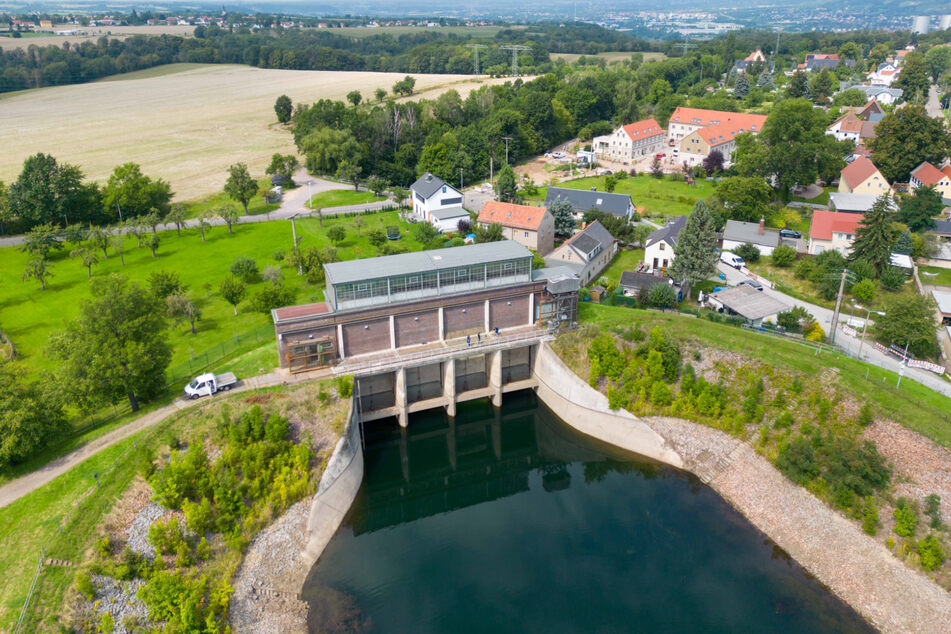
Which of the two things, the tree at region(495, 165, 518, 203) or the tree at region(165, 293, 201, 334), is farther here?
the tree at region(495, 165, 518, 203)

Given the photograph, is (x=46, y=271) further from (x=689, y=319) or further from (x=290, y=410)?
(x=689, y=319)

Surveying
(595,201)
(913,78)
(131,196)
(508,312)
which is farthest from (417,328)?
(913,78)

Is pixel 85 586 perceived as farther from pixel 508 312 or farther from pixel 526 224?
pixel 526 224

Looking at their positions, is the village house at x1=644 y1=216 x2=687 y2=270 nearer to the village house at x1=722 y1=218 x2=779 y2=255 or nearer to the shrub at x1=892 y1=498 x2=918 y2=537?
the village house at x1=722 y1=218 x2=779 y2=255

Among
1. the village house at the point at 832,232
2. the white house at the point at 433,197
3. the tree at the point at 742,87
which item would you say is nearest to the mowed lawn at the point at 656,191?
the white house at the point at 433,197

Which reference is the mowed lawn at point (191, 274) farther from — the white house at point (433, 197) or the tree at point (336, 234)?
the white house at point (433, 197)

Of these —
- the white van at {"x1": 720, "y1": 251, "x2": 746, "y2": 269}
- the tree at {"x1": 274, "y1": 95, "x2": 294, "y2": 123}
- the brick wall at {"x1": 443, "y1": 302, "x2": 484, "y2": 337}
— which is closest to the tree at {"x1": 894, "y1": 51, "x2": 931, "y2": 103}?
the white van at {"x1": 720, "y1": 251, "x2": 746, "y2": 269}
